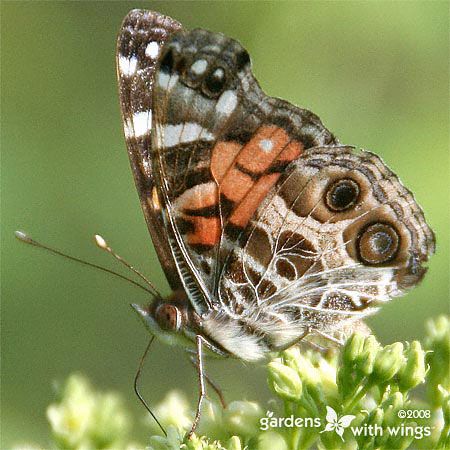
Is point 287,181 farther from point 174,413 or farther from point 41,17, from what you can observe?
point 41,17

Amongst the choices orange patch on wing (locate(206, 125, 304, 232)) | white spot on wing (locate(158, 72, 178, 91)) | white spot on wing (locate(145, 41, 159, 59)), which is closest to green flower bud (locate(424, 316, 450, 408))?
orange patch on wing (locate(206, 125, 304, 232))

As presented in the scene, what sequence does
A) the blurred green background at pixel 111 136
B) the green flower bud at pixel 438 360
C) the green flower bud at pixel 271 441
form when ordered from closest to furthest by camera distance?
the green flower bud at pixel 271 441
the green flower bud at pixel 438 360
the blurred green background at pixel 111 136

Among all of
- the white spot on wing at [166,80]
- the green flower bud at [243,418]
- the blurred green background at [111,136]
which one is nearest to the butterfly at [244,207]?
the white spot on wing at [166,80]

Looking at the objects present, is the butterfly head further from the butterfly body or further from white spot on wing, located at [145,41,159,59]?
white spot on wing, located at [145,41,159,59]

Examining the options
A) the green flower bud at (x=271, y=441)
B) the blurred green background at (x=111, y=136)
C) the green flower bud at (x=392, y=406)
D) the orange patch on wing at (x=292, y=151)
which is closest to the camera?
the green flower bud at (x=392, y=406)

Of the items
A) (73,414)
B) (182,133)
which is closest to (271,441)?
(73,414)

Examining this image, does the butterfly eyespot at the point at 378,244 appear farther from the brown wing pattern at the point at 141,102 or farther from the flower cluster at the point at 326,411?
the brown wing pattern at the point at 141,102

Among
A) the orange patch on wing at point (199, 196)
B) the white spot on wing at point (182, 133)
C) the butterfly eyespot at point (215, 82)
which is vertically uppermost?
the butterfly eyespot at point (215, 82)

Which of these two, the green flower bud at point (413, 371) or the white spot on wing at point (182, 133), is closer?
the green flower bud at point (413, 371)
